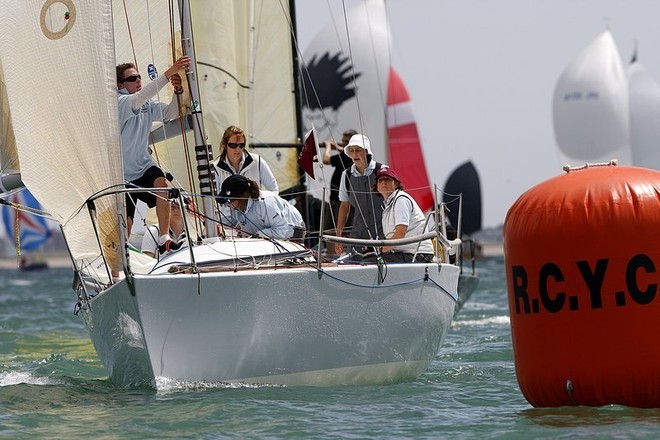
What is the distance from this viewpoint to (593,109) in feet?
134

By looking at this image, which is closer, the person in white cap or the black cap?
the black cap

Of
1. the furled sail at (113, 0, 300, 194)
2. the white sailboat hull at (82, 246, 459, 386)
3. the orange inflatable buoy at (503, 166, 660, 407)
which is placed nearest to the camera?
the orange inflatable buoy at (503, 166, 660, 407)

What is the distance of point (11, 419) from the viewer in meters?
8.14

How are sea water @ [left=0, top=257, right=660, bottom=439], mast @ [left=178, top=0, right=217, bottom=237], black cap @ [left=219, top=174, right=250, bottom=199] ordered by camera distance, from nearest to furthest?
sea water @ [left=0, top=257, right=660, bottom=439], mast @ [left=178, top=0, right=217, bottom=237], black cap @ [left=219, top=174, right=250, bottom=199]

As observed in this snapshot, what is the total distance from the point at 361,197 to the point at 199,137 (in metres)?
1.36

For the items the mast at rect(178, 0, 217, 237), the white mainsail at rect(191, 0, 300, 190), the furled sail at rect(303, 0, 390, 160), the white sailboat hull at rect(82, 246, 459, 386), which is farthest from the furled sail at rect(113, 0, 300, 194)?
the furled sail at rect(303, 0, 390, 160)

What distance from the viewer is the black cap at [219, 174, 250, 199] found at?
9617mm

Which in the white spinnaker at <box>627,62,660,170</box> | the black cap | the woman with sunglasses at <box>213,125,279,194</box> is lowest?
the white spinnaker at <box>627,62,660,170</box>

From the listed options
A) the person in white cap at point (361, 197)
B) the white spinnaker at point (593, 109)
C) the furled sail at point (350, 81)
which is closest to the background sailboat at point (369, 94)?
the furled sail at point (350, 81)

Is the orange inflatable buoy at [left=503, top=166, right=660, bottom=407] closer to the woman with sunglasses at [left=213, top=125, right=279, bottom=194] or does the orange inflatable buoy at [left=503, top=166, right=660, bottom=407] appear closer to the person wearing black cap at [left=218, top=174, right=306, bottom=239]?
the person wearing black cap at [left=218, top=174, right=306, bottom=239]

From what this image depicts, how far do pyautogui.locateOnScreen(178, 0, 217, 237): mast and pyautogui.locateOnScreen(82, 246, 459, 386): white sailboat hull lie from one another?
942mm

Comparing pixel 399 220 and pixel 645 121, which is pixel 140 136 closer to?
pixel 399 220

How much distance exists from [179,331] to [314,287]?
2.96ft

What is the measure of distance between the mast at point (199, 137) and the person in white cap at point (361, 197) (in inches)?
41.3
